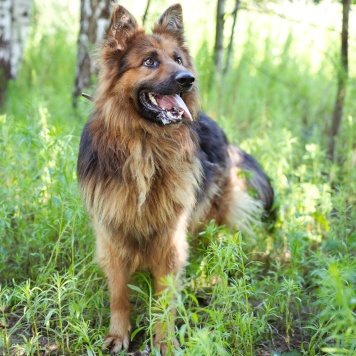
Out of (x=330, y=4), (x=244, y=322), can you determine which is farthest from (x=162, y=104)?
(x=330, y=4)

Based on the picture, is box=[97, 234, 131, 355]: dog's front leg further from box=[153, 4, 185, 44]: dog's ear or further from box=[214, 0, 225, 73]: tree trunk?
box=[214, 0, 225, 73]: tree trunk

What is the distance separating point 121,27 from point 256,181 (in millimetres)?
1941

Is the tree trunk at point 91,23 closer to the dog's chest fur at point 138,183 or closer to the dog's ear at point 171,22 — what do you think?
the dog's ear at point 171,22

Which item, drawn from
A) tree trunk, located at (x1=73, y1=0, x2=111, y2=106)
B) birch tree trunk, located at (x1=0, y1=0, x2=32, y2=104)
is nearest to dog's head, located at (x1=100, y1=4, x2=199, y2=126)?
tree trunk, located at (x1=73, y1=0, x2=111, y2=106)

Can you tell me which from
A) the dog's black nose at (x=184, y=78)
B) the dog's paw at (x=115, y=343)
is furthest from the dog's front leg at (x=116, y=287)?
the dog's black nose at (x=184, y=78)

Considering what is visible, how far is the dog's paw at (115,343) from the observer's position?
336 centimetres

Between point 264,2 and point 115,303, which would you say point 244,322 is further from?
point 264,2

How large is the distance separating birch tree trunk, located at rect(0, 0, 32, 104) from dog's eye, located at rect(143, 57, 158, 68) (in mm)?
4821

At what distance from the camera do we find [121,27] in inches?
139

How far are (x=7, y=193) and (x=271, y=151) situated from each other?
2662 mm

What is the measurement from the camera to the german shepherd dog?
11.2 feet

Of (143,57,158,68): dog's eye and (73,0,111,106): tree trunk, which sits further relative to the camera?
(73,0,111,106): tree trunk

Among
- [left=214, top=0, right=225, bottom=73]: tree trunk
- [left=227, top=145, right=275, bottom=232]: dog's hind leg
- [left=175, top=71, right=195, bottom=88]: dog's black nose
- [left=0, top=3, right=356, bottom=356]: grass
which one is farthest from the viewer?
[left=214, top=0, right=225, bottom=73]: tree trunk

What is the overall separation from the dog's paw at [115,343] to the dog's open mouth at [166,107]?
4.77 feet
